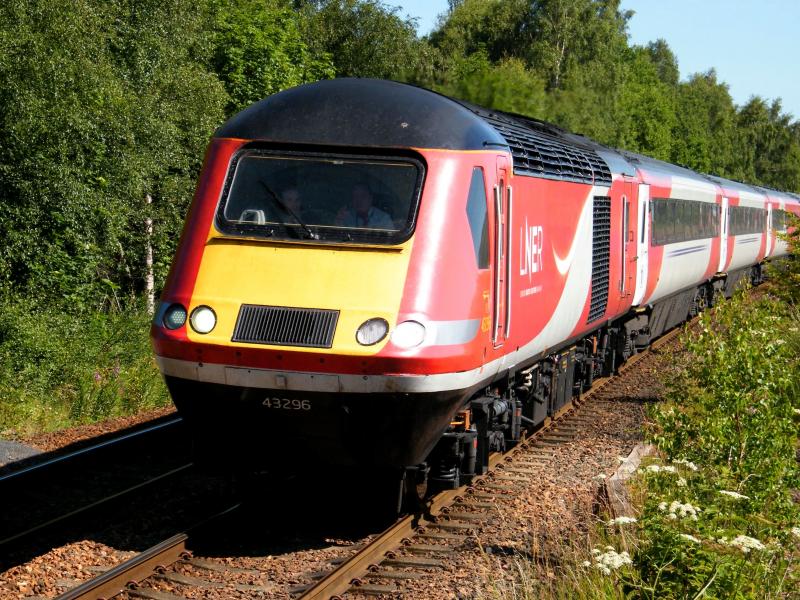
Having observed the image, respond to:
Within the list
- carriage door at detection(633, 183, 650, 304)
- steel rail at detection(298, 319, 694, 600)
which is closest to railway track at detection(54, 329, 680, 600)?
steel rail at detection(298, 319, 694, 600)

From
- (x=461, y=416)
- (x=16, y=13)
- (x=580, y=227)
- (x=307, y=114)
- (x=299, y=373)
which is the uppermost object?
(x=16, y=13)

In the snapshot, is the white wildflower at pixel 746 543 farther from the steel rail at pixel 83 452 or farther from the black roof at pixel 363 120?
the steel rail at pixel 83 452

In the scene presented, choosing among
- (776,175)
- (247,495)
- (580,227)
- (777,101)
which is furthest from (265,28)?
(777,101)

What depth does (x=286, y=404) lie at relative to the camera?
22.2ft

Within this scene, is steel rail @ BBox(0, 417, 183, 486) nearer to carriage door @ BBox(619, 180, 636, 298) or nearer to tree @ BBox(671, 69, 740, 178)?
carriage door @ BBox(619, 180, 636, 298)

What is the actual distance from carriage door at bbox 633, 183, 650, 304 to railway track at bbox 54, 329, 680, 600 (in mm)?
6126

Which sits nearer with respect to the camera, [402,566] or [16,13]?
[402,566]

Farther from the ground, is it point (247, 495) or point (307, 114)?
point (307, 114)

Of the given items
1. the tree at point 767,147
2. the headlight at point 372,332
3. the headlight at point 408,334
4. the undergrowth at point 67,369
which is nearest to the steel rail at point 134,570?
the headlight at point 372,332

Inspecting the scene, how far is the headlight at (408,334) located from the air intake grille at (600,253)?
16.1 feet

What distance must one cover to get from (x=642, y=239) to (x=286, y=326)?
876 cm

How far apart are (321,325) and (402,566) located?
5.76ft

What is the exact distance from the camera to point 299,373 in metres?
6.60

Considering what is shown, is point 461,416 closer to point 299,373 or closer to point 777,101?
point 299,373
